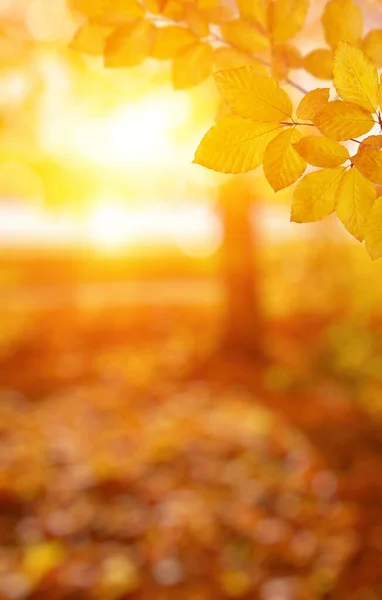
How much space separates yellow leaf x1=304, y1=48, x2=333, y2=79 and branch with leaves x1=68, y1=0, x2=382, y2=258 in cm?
10

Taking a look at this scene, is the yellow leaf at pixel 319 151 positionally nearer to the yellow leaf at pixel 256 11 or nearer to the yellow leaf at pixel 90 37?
the yellow leaf at pixel 256 11

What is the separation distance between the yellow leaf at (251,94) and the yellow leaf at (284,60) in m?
0.32

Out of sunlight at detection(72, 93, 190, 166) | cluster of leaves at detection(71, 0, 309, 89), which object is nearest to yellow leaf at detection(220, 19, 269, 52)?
cluster of leaves at detection(71, 0, 309, 89)

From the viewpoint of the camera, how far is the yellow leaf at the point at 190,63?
1.30m

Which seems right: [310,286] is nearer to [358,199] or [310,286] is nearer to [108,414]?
[108,414]

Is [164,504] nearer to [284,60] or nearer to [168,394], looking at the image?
[168,394]

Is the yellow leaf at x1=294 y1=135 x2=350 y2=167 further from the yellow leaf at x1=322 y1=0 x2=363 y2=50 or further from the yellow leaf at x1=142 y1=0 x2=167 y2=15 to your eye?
the yellow leaf at x1=142 y1=0 x2=167 y2=15

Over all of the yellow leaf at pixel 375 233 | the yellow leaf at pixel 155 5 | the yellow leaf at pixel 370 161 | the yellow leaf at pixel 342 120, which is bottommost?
the yellow leaf at pixel 375 233

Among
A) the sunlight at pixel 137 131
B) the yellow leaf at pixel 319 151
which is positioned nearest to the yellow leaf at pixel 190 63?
the yellow leaf at pixel 319 151

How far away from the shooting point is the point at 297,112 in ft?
3.26

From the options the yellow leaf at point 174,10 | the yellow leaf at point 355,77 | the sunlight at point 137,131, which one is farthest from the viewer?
the sunlight at point 137,131

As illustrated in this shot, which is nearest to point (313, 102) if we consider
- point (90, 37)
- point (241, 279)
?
point (90, 37)

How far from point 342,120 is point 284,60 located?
1.28ft

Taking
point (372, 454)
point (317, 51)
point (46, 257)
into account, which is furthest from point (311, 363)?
point (46, 257)
